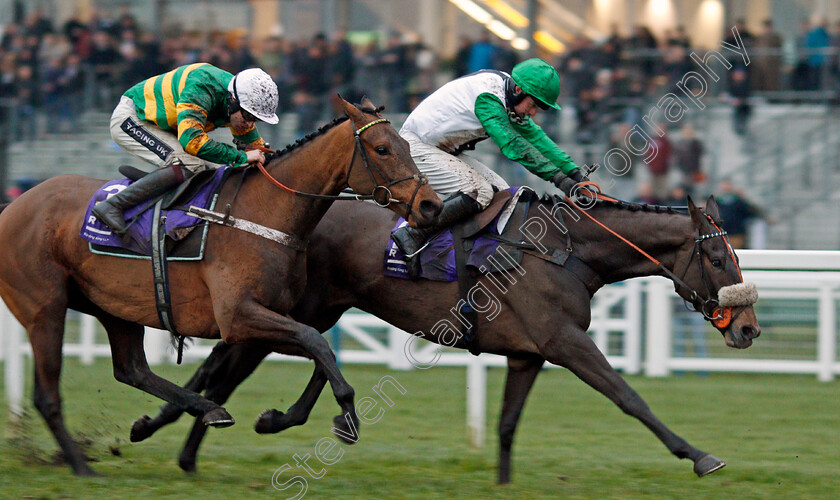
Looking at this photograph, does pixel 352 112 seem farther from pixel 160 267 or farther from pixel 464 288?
pixel 160 267

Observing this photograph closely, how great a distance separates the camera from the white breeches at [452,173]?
239 inches

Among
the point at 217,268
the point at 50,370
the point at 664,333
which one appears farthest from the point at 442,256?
the point at 664,333

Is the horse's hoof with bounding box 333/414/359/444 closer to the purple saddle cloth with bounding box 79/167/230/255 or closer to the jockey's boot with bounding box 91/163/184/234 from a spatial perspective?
the purple saddle cloth with bounding box 79/167/230/255

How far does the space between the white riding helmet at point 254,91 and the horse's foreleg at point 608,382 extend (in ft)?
6.41

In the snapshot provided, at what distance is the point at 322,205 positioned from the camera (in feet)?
18.7

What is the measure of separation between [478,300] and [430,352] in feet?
14.4

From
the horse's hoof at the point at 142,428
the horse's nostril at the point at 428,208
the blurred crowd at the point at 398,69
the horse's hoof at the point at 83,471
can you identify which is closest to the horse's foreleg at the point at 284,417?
the horse's hoof at the point at 142,428

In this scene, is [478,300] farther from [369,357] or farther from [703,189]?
[703,189]

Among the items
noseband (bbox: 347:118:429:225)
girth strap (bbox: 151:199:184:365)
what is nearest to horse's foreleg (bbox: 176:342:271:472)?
girth strap (bbox: 151:199:184:365)

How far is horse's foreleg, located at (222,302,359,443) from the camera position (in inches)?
208

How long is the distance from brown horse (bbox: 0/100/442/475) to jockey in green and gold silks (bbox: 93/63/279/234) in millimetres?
260

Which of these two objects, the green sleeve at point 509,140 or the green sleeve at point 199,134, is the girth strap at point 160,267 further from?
the green sleeve at point 509,140

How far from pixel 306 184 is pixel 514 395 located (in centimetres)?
164

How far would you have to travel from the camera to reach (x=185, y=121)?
18.4 feet
